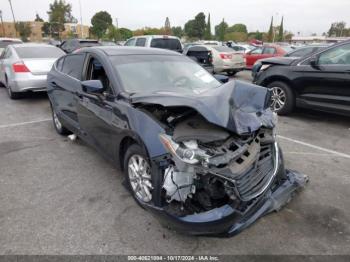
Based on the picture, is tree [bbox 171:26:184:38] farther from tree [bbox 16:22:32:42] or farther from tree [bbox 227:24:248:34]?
tree [bbox 16:22:32:42]

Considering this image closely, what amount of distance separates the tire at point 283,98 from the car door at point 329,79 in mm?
310

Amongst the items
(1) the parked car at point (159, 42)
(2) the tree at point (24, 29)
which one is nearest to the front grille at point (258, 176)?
(1) the parked car at point (159, 42)

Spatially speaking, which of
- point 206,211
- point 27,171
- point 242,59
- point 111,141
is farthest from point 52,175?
point 242,59

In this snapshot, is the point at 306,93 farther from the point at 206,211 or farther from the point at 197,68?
the point at 206,211

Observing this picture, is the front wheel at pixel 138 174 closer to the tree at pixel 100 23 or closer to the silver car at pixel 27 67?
the silver car at pixel 27 67

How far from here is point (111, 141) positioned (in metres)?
3.37

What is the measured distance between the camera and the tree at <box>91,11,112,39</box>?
205 ft

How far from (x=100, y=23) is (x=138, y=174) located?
2633 inches

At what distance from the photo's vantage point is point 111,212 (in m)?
3.07

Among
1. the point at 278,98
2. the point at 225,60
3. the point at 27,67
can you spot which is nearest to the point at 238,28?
the point at 225,60

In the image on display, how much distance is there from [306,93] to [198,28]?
71.7m

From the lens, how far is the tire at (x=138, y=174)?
282 cm

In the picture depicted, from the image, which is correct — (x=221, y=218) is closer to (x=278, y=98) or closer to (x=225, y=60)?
(x=278, y=98)

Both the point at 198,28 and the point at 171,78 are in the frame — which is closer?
the point at 171,78
